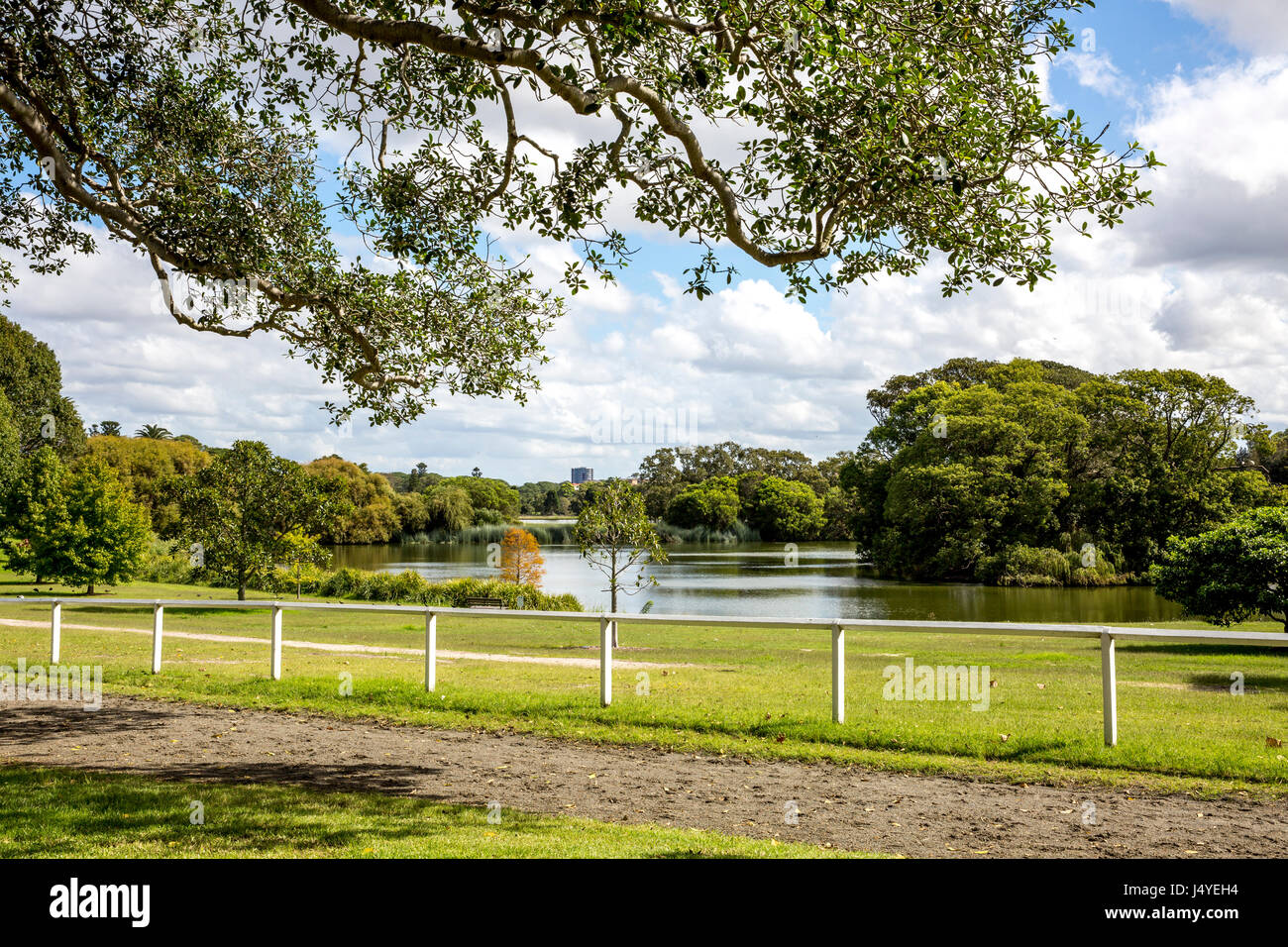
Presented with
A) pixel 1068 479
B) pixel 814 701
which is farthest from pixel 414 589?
pixel 1068 479

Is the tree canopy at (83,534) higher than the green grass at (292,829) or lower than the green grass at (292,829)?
higher

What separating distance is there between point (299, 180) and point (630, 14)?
5.55 m

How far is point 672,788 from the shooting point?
712 cm

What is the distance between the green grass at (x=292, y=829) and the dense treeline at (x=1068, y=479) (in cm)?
4215

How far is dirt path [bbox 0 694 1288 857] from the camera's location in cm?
576

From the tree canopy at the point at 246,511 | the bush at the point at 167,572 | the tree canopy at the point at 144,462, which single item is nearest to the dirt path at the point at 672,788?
the tree canopy at the point at 246,511

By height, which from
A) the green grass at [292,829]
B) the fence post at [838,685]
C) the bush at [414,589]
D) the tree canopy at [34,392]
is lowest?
the bush at [414,589]

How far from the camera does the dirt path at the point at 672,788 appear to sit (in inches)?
227

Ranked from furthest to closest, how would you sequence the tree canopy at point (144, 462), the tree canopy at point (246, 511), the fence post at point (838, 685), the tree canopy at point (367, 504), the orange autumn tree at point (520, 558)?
the tree canopy at point (367, 504) < the tree canopy at point (144, 462) < the orange autumn tree at point (520, 558) < the tree canopy at point (246, 511) < the fence post at point (838, 685)

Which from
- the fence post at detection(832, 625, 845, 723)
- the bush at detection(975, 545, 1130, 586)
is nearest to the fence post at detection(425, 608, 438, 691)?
the fence post at detection(832, 625, 845, 723)

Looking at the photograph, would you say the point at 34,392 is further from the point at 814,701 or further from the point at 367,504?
the point at 814,701

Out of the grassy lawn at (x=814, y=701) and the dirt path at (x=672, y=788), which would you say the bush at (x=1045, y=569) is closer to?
the grassy lawn at (x=814, y=701)
